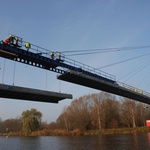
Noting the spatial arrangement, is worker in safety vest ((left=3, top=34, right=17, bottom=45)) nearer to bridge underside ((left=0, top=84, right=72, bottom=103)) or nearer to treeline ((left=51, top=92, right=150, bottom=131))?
bridge underside ((left=0, top=84, right=72, bottom=103))

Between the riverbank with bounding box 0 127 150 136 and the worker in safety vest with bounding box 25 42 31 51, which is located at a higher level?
the worker in safety vest with bounding box 25 42 31 51

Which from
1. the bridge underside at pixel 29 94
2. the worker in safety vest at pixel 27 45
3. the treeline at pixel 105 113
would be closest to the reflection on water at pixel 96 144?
the bridge underside at pixel 29 94

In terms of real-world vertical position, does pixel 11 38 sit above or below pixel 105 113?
above

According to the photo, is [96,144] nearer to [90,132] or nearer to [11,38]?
Result: [11,38]

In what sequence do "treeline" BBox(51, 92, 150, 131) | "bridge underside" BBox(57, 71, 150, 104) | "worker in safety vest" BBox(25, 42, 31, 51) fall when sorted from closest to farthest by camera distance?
"worker in safety vest" BBox(25, 42, 31, 51) < "bridge underside" BBox(57, 71, 150, 104) < "treeline" BBox(51, 92, 150, 131)

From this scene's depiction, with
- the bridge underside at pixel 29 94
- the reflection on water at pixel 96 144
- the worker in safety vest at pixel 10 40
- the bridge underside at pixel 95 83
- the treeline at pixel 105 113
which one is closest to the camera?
the bridge underside at pixel 29 94

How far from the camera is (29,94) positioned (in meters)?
22.8

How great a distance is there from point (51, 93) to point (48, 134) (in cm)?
4816

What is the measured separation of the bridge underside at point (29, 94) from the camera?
813 inches

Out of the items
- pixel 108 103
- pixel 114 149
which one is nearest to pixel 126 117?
pixel 108 103

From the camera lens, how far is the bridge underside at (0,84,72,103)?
67.7 ft

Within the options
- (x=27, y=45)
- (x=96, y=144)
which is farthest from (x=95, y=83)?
(x=27, y=45)

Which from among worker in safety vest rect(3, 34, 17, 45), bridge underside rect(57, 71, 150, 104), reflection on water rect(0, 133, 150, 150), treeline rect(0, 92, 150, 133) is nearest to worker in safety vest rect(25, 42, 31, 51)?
worker in safety vest rect(3, 34, 17, 45)

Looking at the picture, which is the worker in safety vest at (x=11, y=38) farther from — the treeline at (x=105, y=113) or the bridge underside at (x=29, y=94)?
the treeline at (x=105, y=113)
